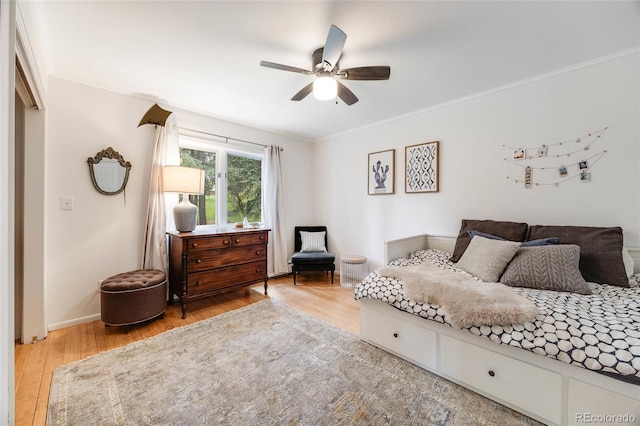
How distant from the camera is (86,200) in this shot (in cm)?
247

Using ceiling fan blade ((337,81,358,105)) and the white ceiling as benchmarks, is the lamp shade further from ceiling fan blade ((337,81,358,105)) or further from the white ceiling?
ceiling fan blade ((337,81,358,105))

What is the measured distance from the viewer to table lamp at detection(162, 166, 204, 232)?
8.63 ft

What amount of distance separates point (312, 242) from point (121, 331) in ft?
8.43

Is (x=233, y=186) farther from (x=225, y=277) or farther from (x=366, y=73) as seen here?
(x=366, y=73)

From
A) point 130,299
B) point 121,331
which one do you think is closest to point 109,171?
point 130,299

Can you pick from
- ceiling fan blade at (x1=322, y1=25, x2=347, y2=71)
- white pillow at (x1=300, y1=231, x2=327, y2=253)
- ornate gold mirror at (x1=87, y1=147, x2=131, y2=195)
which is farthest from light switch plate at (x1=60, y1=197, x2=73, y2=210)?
white pillow at (x1=300, y1=231, x2=327, y2=253)

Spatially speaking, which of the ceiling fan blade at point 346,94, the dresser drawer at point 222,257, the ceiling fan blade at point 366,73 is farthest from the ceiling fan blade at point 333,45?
the dresser drawer at point 222,257

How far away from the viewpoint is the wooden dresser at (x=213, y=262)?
8.60ft

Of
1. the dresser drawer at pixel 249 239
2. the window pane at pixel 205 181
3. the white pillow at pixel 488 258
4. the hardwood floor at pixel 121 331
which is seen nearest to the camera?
the hardwood floor at pixel 121 331

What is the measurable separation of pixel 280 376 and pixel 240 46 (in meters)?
2.45

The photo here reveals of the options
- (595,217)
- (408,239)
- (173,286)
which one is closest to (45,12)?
(173,286)

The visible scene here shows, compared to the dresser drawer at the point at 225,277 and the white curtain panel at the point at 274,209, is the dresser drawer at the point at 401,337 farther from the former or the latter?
the white curtain panel at the point at 274,209

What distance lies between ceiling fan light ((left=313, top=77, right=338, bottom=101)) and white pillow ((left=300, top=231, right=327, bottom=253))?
2535 millimetres

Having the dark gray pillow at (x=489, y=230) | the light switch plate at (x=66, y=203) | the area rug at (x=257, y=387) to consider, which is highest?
the light switch plate at (x=66, y=203)
